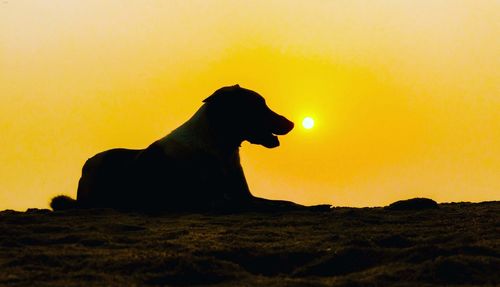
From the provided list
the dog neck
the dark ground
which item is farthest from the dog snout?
the dark ground

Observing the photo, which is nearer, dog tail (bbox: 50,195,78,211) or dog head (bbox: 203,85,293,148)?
dog head (bbox: 203,85,293,148)

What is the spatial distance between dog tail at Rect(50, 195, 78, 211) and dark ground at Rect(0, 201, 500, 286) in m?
2.23

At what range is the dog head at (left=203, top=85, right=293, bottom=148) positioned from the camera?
8.34 meters

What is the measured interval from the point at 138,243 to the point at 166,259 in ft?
2.78

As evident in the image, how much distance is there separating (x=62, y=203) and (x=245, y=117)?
233 centimetres

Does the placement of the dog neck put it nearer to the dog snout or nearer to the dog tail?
the dog snout

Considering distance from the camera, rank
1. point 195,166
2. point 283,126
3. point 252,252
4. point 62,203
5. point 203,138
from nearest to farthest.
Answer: point 252,252, point 195,166, point 203,138, point 62,203, point 283,126

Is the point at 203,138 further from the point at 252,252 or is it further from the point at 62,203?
the point at 252,252

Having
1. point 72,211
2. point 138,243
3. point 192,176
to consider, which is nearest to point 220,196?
point 192,176

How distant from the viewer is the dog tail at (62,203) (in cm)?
844

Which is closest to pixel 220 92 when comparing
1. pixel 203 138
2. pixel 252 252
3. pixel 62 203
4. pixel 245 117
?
pixel 245 117

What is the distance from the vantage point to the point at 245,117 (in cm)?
846

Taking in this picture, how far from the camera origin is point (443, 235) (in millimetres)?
4754

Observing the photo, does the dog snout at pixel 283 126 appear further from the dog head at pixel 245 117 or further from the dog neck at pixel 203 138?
the dog neck at pixel 203 138
